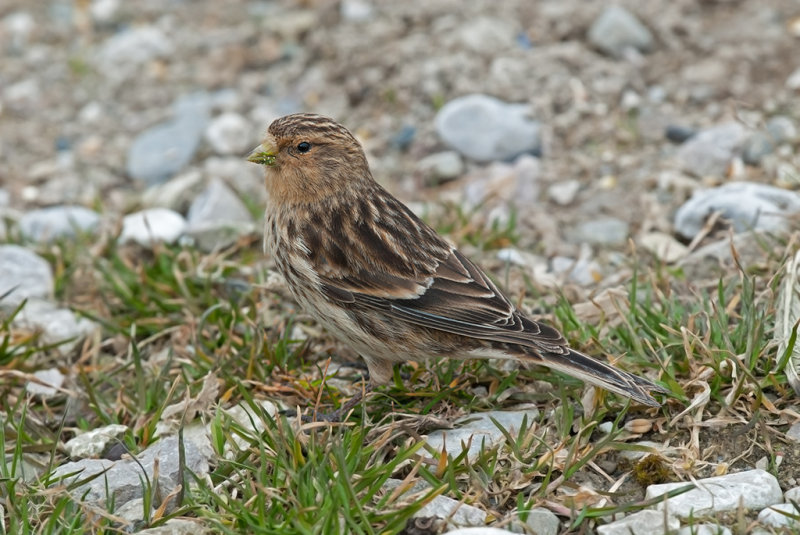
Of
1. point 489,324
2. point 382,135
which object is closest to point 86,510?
point 489,324

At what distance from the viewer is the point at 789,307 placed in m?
4.52

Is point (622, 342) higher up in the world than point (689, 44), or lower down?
lower down

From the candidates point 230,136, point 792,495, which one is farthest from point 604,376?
point 230,136

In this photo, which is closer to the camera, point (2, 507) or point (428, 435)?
point (2, 507)

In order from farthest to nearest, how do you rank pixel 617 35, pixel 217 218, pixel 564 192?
pixel 617 35, pixel 564 192, pixel 217 218

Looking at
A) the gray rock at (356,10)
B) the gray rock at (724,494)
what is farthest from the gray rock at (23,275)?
the gray rock at (724,494)

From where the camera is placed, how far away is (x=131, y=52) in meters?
9.12

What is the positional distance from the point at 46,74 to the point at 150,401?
5.24 meters

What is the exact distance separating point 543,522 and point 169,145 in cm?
509

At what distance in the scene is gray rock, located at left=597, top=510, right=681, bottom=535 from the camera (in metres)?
3.64

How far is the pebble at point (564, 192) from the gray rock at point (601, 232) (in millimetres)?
386

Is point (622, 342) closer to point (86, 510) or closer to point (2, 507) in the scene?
point (86, 510)

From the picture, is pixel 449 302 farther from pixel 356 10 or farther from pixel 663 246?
pixel 356 10

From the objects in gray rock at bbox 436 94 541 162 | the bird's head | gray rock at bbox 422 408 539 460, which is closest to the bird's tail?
gray rock at bbox 422 408 539 460
